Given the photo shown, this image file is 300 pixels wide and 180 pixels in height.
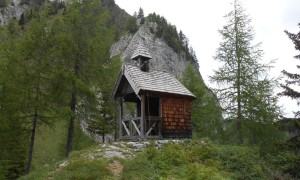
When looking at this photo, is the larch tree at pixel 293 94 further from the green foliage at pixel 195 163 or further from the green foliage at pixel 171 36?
the green foliage at pixel 171 36

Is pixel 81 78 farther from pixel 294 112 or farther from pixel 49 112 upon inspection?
pixel 294 112

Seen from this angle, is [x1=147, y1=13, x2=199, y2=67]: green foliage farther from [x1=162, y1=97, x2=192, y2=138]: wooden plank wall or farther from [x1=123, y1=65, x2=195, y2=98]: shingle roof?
[x1=162, y1=97, x2=192, y2=138]: wooden plank wall

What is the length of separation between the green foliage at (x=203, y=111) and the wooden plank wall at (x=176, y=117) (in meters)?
1.93

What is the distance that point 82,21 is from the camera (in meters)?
19.7

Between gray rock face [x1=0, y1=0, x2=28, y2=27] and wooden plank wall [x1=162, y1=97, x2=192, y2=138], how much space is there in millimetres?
93143

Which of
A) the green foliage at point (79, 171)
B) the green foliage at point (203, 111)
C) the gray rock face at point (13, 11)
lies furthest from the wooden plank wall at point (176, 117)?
the gray rock face at point (13, 11)

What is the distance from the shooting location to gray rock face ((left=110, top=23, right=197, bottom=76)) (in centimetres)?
7725

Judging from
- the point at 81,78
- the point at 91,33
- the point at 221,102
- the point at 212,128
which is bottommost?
the point at 212,128

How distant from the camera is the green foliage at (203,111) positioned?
63.6 feet

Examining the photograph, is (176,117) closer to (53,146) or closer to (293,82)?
(293,82)

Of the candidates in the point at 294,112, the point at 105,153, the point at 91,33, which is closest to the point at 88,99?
the point at 91,33

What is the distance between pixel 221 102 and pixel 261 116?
8.16ft

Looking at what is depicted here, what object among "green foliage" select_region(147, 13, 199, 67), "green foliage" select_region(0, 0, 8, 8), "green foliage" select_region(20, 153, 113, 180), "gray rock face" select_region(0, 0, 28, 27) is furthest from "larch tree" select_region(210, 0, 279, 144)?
"green foliage" select_region(0, 0, 8, 8)

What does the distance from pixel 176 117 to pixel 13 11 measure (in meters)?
104
